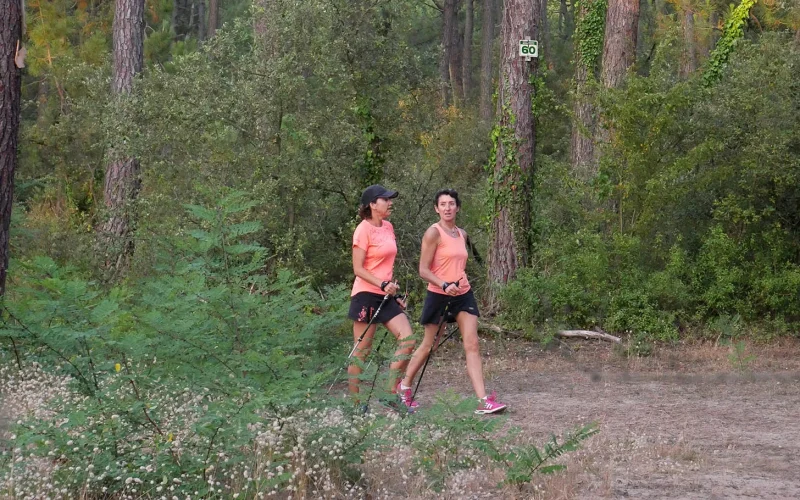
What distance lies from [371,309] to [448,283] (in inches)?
26.2

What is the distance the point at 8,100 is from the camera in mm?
9859

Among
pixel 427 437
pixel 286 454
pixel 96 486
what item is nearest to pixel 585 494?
pixel 427 437

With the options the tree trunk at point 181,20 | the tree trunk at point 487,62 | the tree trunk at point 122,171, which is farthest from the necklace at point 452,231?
the tree trunk at point 181,20

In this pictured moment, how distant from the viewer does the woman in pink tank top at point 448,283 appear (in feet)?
27.8

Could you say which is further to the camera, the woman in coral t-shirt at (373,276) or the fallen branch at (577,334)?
the fallen branch at (577,334)

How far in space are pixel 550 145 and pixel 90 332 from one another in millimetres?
19893

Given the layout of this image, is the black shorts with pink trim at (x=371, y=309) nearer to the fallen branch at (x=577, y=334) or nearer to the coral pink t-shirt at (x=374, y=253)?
the coral pink t-shirt at (x=374, y=253)

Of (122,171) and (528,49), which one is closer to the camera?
(528,49)

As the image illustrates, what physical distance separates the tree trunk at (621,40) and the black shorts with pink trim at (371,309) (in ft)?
28.8

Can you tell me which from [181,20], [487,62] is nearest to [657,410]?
[487,62]

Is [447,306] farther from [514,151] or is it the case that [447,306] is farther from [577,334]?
[514,151]

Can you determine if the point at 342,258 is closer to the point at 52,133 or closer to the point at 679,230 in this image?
the point at 679,230

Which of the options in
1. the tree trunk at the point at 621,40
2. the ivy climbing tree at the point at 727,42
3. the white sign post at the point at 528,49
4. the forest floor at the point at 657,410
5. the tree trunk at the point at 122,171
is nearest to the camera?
the forest floor at the point at 657,410

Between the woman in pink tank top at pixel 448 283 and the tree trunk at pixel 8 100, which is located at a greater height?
the tree trunk at pixel 8 100
